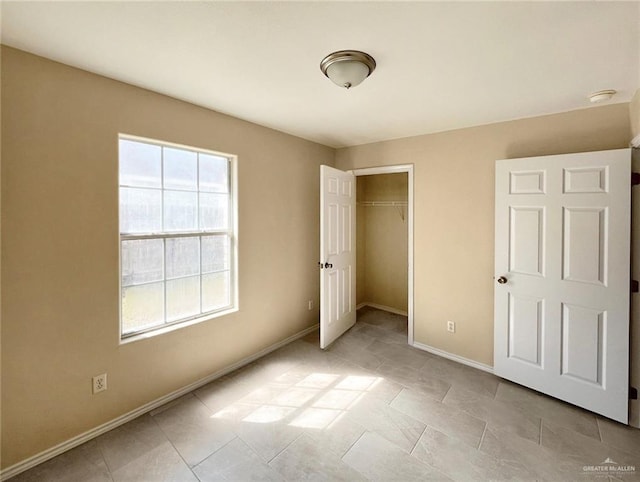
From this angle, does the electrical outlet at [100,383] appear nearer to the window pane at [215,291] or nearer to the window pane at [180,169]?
the window pane at [215,291]

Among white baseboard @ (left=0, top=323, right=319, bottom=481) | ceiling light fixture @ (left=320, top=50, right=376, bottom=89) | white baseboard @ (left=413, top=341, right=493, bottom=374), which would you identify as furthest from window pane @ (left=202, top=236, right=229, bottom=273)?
white baseboard @ (left=413, top=341, right=493, bottom=374)

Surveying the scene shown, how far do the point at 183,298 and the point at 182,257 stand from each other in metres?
0.36

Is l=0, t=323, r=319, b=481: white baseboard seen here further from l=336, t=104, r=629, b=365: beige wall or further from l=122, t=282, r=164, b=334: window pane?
l=336, t=104, r=629, b=365: beige wall

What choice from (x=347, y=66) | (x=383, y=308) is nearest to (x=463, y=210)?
(x=347, y=66)

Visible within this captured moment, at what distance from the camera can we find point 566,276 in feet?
7.70

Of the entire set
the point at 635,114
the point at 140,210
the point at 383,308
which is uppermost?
the point at 635,114

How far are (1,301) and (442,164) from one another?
3677 mm

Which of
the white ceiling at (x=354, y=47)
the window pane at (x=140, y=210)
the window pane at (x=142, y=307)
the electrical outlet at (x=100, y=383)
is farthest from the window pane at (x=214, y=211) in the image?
the electrical outlet at (x=100, y=383)

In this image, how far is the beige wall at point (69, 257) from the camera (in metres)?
1.64

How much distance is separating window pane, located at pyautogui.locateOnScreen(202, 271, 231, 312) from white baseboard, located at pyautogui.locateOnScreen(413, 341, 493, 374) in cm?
226

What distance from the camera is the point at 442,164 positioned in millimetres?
3105

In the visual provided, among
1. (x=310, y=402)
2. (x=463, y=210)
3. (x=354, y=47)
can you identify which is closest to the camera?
(x=354, y=47)

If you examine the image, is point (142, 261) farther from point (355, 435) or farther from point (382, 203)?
point (382, 203)

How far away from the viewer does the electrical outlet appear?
195 cm
